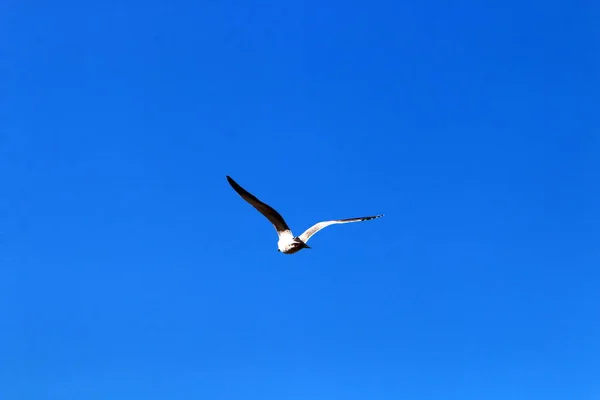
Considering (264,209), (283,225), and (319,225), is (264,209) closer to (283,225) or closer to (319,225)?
(283,225)

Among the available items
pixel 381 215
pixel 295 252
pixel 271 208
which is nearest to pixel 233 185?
pixel 271 208

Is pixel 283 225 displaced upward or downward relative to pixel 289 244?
A: upward

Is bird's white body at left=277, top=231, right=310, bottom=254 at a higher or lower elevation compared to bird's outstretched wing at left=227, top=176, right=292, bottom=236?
lower

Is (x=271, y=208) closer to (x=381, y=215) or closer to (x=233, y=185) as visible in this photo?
(x=233, y=185)

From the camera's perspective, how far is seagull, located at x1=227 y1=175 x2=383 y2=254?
42.4 m

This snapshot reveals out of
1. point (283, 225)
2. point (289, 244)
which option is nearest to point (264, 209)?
point (283, 225)

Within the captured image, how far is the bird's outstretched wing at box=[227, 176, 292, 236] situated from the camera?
42.4m

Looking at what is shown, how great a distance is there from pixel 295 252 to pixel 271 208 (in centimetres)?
319

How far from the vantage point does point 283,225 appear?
4322 centimetres

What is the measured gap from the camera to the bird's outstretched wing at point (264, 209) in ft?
139

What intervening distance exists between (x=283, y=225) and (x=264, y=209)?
1.51 metres

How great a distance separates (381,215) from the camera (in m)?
44.3

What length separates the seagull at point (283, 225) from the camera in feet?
139

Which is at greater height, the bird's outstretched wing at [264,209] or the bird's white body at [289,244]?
the bird's outstretched wing at [264,209]
